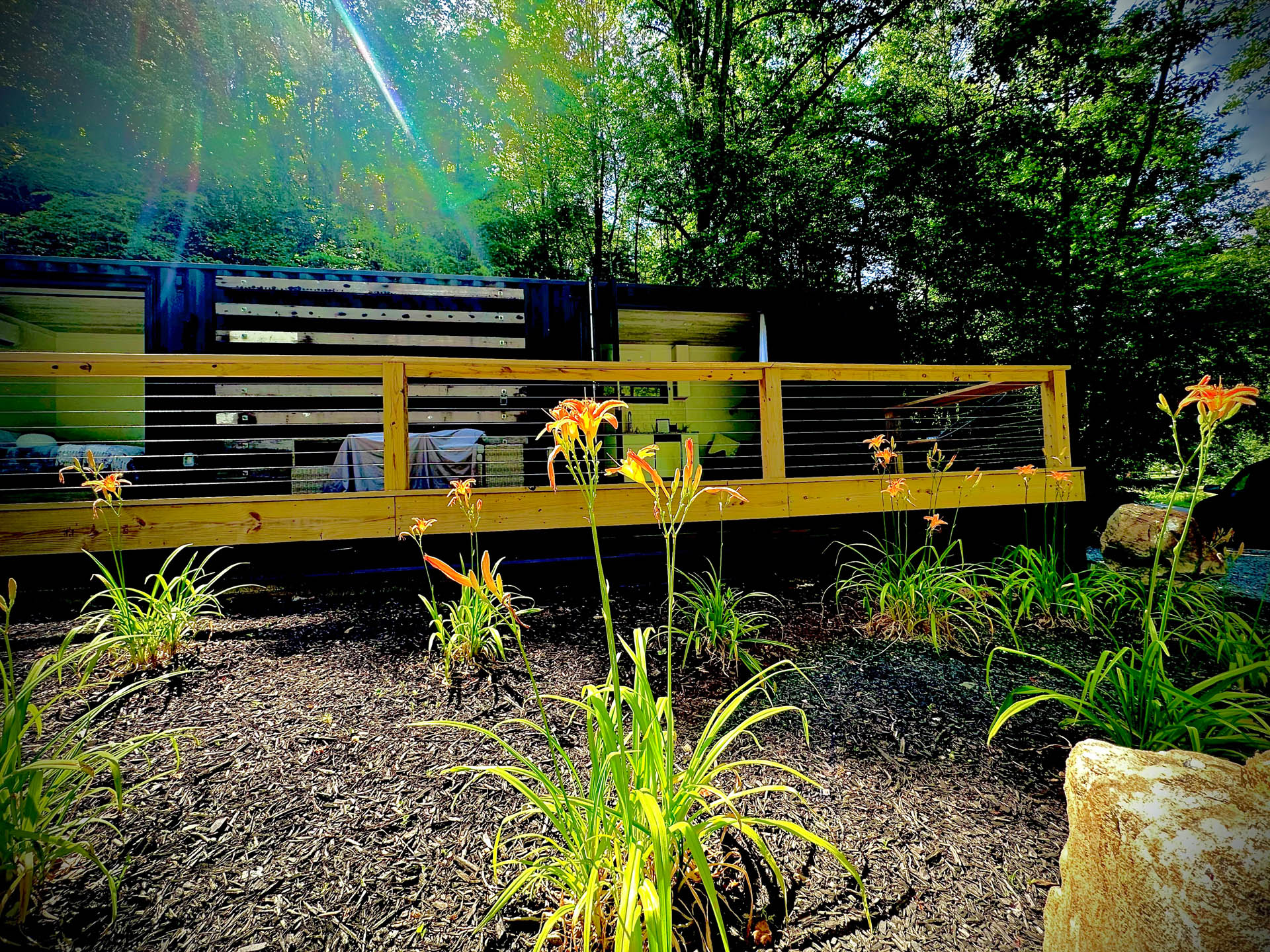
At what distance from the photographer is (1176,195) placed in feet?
22.1

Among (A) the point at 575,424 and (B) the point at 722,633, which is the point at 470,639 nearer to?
(B) the point at 722,633

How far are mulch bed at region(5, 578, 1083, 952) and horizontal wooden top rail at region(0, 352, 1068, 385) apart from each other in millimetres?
1495

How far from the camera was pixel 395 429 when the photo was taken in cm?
316

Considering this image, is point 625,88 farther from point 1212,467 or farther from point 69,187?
point 1212,467

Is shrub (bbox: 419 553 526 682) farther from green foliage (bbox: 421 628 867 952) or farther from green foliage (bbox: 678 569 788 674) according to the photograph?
green foliage (bbox: 421 628 867 952)

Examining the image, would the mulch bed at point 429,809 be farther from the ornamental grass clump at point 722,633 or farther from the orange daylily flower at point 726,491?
the orange daylily flower at point 726,491

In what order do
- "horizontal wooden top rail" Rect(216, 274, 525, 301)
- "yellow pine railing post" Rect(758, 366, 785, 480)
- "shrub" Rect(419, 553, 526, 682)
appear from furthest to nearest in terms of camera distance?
"horizontal wooden top rail" Rect(216, 274, 525, 301) → "yellow pine railing post" Rect(758, 366, 785, 480) → "shrub" Rect(419, 553, 526, 682)

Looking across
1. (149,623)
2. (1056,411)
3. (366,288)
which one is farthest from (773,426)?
(366,288)

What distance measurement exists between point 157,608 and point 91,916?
143 centimetres

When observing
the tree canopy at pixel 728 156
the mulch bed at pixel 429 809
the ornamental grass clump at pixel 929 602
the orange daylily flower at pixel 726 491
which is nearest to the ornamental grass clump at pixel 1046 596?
the ornamental grass clump at pixel 929 602

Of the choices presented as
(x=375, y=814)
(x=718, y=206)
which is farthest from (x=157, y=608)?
(x=718, y=206)

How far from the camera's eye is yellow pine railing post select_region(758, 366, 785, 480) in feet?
12.0

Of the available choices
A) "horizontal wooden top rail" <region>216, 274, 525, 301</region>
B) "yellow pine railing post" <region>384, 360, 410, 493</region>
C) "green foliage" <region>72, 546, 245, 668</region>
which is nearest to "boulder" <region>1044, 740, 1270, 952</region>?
"green foliage" <region>72, 546, 245, 668</region>

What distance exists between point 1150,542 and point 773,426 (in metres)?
4.08
